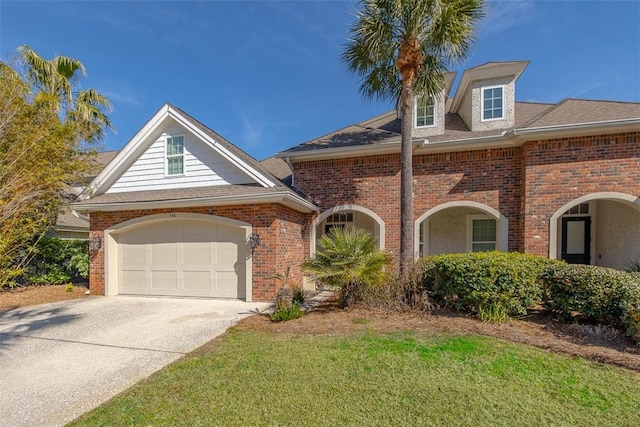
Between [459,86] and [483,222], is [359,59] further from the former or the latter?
[483,222]

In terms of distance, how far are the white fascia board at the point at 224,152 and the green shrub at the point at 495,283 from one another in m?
5.55

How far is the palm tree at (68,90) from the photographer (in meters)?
12.1

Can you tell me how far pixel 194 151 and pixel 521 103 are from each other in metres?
12.4

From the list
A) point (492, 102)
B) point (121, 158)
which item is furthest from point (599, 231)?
point (121, 158)

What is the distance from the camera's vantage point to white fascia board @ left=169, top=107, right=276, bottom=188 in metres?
9.25

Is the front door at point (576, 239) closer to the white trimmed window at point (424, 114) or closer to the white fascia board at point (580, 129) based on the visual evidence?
the white fascia board at point (580, 129)

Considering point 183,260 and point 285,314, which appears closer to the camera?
point 285,314

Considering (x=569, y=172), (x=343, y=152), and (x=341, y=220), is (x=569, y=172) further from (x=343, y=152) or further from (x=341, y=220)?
(x=341, y=220)

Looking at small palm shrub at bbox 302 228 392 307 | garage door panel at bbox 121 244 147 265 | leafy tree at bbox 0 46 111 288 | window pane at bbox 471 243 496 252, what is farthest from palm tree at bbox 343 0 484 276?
leafy tree at bbox 0 46 111 288

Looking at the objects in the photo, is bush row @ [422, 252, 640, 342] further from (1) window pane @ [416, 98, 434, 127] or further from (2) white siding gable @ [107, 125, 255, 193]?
(2) white siding gable @ [107, 125, 255, 193]

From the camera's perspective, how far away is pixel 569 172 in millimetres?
8602

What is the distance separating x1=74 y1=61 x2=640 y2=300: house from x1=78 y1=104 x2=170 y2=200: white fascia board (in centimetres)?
4

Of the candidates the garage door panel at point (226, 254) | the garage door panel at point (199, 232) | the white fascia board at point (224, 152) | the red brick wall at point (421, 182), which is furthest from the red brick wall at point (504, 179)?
the garage door panel at point (199, 232)

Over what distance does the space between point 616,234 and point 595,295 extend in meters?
6.28
